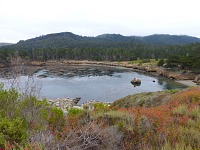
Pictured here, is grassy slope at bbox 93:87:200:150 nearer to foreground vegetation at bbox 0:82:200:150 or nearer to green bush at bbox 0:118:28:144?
foreground vegetation at bbox 0:82:200:150

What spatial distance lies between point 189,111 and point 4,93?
25.0 ft

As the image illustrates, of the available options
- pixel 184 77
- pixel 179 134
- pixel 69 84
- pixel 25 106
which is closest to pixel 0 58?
pixel 69 84

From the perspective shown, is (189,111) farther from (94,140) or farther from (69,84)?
(69,84)

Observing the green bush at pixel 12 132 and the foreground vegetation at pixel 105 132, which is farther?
the green bush at pixel 12 132

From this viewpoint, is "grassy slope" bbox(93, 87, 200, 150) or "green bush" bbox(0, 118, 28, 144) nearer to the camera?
"grassy slope" bbox(93, 87, 200, 150)

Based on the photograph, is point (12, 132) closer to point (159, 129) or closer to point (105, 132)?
point (105, 132)

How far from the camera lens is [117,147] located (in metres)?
5.80

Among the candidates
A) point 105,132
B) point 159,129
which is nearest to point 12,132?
point 105,132

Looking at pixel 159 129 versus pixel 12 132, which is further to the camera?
pixel 159 129

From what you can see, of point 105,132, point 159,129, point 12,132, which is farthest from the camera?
point 159,129

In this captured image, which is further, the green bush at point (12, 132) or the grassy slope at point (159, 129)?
the green bush at point (12, 132)

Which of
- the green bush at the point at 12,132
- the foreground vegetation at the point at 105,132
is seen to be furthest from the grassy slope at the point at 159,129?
the green bush at the point at 12,132

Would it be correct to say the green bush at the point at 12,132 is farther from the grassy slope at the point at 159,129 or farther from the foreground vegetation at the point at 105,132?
the grassy slope at the point at 159,129

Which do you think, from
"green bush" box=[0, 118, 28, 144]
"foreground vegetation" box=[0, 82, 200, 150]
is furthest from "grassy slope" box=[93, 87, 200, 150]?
"green bush" box=[0, 118, 28, 144]
